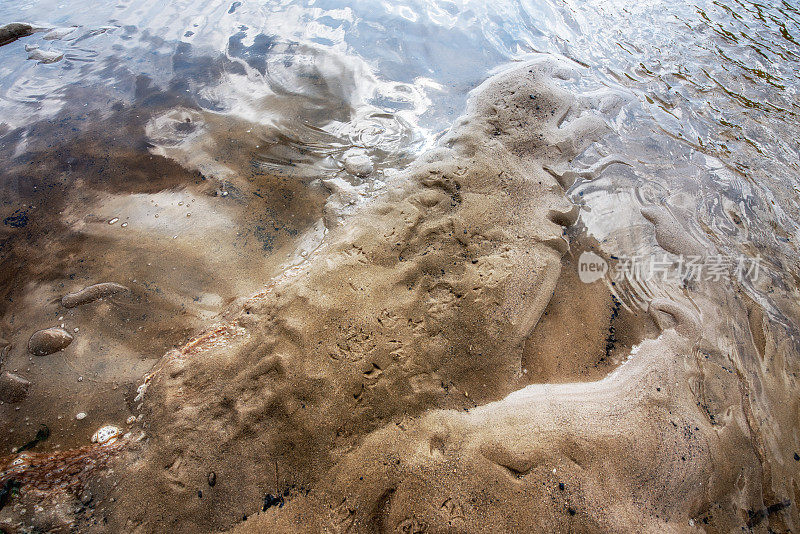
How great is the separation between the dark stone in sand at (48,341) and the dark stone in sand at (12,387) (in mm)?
199

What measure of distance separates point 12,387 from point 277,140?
128 inches

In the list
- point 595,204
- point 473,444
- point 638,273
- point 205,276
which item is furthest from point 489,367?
point 205,276

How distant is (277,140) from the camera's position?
173 inches

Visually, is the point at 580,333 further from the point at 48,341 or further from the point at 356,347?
the point at 48,341

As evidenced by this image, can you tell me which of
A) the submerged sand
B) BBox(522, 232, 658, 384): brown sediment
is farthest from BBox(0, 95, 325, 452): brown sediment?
BBox(522, 232, 658, 384): brown sediment

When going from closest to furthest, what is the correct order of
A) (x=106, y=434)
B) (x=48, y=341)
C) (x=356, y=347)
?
(x=106, y=434), (x=356, y=347), (x=48, y=341)

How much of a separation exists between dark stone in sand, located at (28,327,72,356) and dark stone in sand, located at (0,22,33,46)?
6.31 metres

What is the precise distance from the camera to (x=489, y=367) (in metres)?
2.72

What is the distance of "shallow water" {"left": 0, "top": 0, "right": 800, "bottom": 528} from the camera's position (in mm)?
3137

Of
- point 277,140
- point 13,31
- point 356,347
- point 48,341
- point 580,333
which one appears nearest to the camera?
point 356,347

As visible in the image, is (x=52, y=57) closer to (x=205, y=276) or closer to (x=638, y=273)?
(x=205, y=276)
